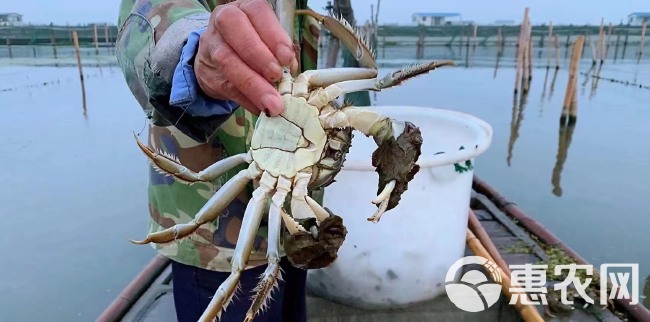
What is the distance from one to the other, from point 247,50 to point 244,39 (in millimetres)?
23

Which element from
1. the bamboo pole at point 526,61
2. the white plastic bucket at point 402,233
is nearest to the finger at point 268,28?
the white plastic bucket at point 402,233

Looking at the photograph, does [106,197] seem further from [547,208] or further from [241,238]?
[241,238]

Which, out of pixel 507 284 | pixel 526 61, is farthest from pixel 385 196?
pixel 526 61

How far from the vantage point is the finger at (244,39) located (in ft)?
3.53

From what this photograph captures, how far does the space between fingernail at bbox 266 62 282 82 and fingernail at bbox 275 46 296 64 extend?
0.02 meters

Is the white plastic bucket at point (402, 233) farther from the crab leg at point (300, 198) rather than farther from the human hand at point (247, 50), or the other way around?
the human hand at point (247, 50)

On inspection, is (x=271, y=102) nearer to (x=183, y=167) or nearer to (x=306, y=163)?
(x=306, y=163)

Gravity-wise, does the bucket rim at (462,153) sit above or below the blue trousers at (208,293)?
above

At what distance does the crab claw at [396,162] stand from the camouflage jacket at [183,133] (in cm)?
47

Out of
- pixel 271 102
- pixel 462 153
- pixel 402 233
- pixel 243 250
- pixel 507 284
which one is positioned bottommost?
pixel 507 284

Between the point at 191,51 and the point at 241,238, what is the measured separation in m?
0.56

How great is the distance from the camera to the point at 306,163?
143cm

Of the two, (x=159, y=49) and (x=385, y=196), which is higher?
(x=159, y=49)

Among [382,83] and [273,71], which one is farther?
[382,83]
